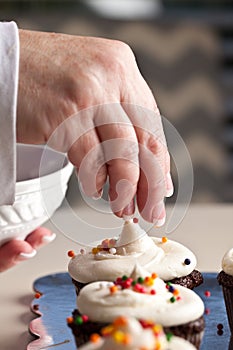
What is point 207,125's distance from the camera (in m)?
3.81

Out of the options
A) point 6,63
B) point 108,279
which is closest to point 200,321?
point 108,279

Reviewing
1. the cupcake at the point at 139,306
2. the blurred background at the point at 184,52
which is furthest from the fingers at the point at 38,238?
the blurred background at the point at 184,52

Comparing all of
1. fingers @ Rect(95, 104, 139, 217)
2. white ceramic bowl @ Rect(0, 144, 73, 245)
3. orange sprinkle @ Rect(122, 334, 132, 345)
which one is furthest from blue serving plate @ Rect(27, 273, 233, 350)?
orange sprinkle @ Rect(122, 334, 132, 345)

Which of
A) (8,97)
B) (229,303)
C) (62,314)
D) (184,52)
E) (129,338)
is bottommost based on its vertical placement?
(184,52)

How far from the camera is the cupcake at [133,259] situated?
1.46 meters

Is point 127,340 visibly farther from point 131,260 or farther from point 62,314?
point 62,314

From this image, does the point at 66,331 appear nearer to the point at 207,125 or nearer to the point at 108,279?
the point at 108,279

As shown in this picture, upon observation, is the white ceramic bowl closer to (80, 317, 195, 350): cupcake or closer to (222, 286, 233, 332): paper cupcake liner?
(222, 286, 233, 332): paper cupcake liner

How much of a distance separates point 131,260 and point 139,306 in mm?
261

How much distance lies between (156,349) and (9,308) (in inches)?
29.1

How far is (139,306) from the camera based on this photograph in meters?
1.21

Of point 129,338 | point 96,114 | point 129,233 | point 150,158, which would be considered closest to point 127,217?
point 129,233

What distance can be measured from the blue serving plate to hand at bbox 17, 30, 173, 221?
0.25 m

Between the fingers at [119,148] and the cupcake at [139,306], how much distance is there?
5.3 inches
